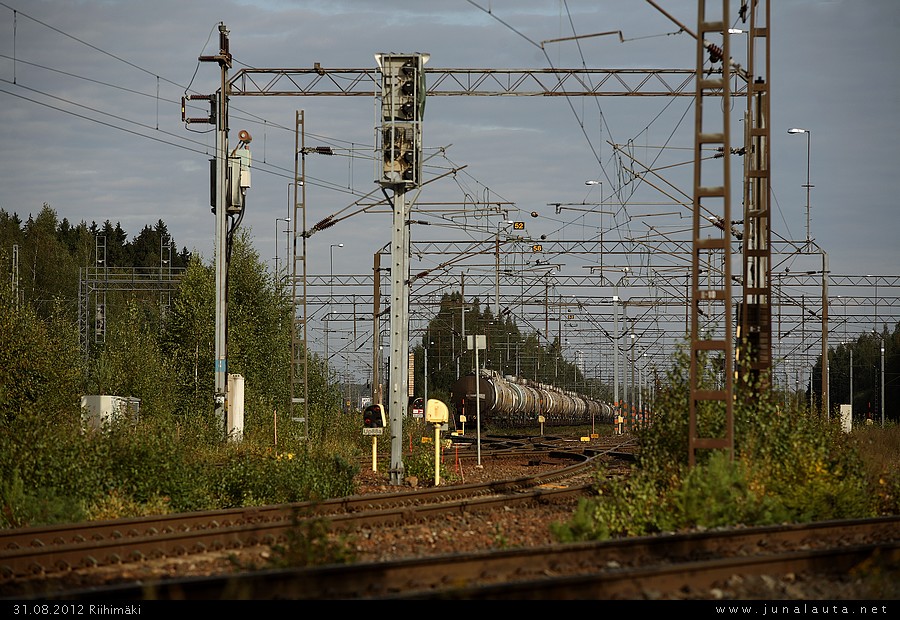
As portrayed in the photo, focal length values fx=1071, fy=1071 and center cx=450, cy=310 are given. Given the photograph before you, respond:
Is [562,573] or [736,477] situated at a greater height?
[736,477]

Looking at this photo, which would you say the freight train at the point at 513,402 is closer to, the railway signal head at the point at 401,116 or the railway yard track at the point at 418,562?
the railway signal head at the point at 401,116

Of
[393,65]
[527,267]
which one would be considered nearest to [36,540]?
[393,65]

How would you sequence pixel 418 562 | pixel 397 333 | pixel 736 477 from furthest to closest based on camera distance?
pixel 397 333
pixel 736 477
pixel 418 562

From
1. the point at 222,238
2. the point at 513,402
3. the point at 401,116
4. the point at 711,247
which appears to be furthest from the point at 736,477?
the point at 513,402

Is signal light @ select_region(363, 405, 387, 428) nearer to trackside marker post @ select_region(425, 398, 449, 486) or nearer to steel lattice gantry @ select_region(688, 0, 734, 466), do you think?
trackside marker post @ select_region(425, 398, 449, 486)

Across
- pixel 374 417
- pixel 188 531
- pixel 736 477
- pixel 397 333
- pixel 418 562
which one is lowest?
pixel 188 531

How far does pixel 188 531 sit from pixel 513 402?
42244mm

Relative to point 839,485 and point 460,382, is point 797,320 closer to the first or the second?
point 460,382

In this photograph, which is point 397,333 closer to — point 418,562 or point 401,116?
point 401,116

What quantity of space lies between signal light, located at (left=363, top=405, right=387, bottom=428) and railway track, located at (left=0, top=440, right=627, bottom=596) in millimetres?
3642

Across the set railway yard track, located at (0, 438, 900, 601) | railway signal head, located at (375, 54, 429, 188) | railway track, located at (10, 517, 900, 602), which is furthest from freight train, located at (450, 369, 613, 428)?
railway track, located at (10, 517, 900, 602)

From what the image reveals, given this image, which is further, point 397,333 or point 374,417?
point 374,417

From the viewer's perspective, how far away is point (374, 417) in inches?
894

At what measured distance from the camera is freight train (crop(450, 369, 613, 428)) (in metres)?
50.8
